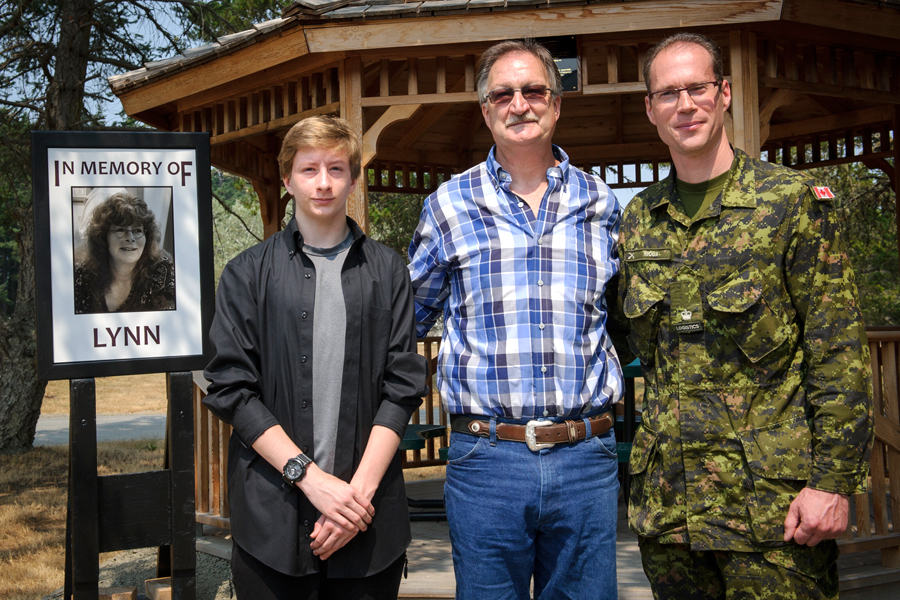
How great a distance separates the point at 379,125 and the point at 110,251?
2.32m

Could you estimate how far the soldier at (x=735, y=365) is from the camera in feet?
6.60

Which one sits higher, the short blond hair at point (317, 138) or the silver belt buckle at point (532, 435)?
the short blond hair at point (317, 138)

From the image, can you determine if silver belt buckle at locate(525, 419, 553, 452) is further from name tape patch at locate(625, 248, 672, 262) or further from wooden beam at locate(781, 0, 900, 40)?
wooden beam at locate(781, 0, 900, 40)

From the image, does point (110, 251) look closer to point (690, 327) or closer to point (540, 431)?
point (540, 431)

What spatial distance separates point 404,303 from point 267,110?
3.87 metres

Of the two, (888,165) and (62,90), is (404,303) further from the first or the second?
(62,90)

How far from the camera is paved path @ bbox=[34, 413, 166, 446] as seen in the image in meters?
11.8

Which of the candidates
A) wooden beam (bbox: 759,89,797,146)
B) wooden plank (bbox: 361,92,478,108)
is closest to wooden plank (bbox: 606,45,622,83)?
wooden plank (bbox: 361,92,478,108)

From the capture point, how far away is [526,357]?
7.13 ft

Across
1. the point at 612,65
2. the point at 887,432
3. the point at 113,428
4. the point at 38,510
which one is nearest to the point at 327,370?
the point at 612,65

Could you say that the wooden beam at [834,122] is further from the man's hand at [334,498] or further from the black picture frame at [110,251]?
the man's hand at [334,498]

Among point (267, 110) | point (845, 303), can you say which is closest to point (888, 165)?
point (267, 110)

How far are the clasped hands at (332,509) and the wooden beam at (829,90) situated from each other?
3833 millimetres

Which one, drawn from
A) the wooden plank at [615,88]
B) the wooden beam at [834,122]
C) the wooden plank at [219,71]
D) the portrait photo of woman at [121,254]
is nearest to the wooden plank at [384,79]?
the wooden plank at [219,71]
